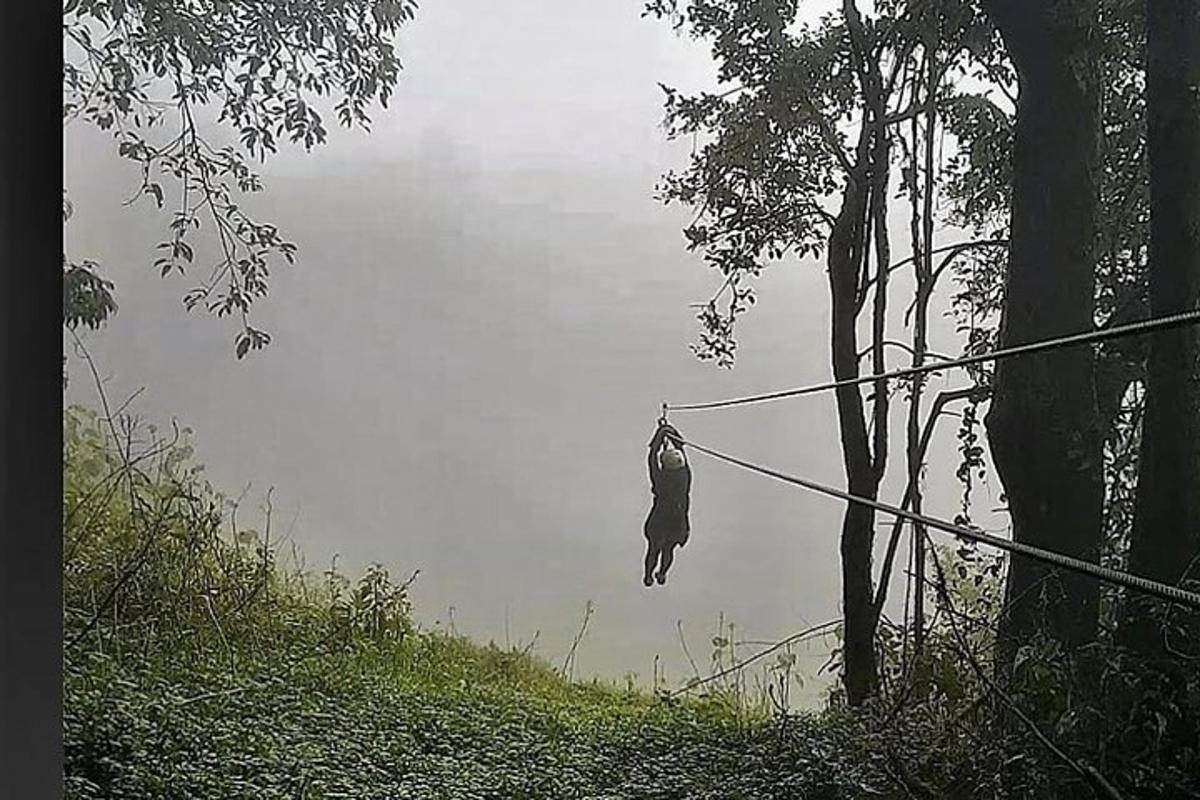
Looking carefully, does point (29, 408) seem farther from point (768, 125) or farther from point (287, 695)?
point (768, 125)

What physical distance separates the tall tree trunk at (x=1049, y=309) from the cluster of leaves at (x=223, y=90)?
0.63m

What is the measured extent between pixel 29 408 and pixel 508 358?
1.67 feet

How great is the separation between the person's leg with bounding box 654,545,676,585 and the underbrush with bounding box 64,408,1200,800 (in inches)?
4.5

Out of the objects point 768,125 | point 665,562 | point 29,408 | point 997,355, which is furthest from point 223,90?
point 997,355

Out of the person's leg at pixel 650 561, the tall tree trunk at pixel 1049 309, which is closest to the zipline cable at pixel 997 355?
the tall tree trunk at pixel 1049 309

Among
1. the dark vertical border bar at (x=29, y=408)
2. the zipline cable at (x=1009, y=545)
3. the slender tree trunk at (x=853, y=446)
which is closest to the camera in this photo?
the zipline cable at (x=1009, y=545)

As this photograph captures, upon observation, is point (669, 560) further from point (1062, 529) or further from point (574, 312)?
point (1062, 529)

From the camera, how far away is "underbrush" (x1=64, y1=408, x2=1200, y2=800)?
1.18 m

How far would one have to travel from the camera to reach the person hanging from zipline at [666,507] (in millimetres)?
1253

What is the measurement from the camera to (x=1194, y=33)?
3.70 feet

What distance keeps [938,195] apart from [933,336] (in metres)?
0.13

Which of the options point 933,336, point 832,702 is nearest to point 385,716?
point 832,702

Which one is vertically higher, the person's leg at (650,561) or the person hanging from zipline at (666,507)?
the person hanging from zipline at (666,507)

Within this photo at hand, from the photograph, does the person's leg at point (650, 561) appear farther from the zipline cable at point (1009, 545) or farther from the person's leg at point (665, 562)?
the zipline cable at point (1009, 545)
